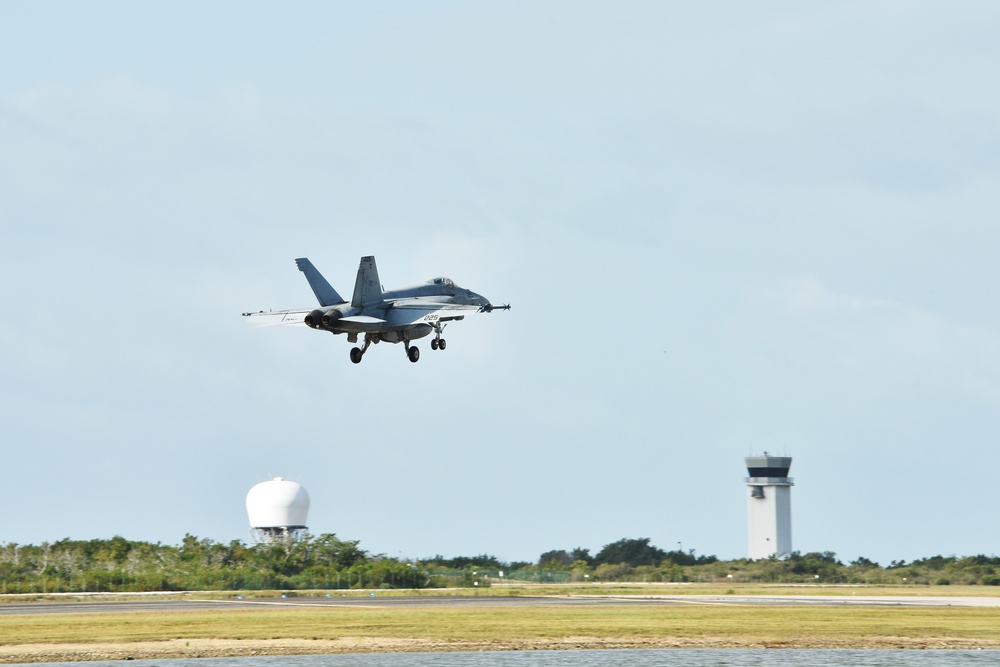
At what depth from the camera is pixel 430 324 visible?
198ft

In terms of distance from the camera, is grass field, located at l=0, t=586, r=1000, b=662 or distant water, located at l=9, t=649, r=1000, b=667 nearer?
distant water, located at l=9, t=649, r=1000, b=667

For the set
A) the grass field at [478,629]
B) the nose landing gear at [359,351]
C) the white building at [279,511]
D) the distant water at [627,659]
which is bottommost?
the distant water at [627,659]

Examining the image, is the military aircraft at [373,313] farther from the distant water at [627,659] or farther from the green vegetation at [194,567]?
the green vegetation at [194,567]

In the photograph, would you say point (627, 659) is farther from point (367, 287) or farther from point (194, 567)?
point (194, 567)

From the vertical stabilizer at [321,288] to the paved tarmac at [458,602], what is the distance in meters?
23.8

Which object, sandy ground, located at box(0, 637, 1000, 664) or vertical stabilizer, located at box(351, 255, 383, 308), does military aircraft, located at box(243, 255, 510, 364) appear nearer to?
vertical stabilizer, located at box(351, 255, 383, 308)

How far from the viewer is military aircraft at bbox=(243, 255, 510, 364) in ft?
192

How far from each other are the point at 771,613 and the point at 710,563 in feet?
264

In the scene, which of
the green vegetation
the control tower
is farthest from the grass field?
the control tower

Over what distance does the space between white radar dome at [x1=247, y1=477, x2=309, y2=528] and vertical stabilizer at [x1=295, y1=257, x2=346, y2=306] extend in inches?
2786

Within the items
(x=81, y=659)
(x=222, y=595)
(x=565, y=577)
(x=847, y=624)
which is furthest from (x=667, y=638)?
(x=565, y=577)

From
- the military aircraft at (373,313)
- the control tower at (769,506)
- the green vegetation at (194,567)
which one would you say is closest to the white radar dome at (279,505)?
the green vegetation at (194,567)

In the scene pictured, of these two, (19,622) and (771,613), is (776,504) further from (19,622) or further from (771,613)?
(19,622)

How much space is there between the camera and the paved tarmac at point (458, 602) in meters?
77.6
